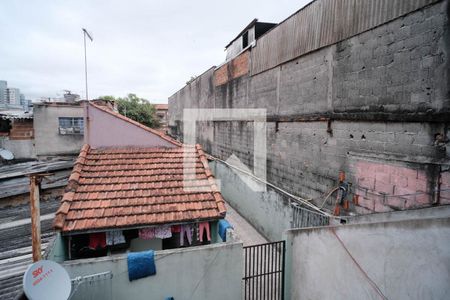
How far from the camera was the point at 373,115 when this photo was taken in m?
5.48

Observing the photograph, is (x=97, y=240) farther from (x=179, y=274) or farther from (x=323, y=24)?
(x=323, y=24)

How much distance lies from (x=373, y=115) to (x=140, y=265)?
5643mm

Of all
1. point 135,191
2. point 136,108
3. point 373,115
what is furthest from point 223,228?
point 136,108

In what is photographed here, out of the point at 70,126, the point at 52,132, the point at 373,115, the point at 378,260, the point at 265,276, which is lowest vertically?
the point at 265,276

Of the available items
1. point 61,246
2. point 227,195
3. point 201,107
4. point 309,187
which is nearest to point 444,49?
point 309,187

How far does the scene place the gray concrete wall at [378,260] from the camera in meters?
3.22

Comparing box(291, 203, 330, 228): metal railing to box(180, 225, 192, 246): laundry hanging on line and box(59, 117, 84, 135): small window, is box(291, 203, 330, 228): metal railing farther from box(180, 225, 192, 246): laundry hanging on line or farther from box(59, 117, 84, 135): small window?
box(59, 117, 84, 135): small window

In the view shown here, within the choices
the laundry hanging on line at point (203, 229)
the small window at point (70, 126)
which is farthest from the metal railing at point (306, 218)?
the small window at point (70, 126)

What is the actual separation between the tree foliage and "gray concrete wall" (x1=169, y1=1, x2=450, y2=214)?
94.5ft

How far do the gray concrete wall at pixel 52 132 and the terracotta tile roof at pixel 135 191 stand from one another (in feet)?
38.8

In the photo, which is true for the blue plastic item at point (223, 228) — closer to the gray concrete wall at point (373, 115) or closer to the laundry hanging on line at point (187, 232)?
the laundry hanging on line at point (187, 232)

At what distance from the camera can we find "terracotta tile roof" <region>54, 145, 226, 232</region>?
5520 mm

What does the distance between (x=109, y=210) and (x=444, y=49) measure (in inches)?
274

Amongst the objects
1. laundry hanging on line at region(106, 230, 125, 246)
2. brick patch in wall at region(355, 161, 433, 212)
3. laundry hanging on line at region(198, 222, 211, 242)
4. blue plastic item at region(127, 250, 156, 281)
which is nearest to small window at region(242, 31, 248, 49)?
brick patch in wall at region(355, 161, 433, 212)
